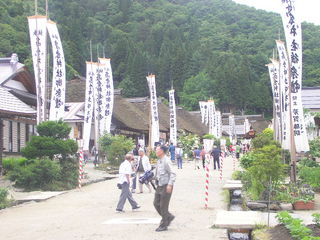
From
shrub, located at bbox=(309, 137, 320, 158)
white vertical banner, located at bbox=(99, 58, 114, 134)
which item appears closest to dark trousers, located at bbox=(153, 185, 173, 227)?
shrub, located at bbox=(309, 137, 320, 158)

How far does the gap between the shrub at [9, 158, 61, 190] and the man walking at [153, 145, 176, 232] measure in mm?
8766

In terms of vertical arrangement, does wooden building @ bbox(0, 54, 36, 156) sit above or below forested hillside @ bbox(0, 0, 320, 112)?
below

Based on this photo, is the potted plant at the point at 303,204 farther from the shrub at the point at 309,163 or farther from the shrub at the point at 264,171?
the shrub at the point at 309,163

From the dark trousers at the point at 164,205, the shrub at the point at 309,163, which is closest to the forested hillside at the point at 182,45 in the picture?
the shrub at the point at 309,163

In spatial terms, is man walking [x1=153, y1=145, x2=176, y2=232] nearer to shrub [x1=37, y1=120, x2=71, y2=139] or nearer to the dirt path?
the dirt path

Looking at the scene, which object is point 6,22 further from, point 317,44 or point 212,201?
point 212,201

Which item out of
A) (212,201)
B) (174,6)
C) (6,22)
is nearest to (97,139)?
(212,201)

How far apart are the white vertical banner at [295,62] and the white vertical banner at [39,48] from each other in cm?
967

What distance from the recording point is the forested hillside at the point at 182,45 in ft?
253

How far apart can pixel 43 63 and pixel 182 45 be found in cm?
7068

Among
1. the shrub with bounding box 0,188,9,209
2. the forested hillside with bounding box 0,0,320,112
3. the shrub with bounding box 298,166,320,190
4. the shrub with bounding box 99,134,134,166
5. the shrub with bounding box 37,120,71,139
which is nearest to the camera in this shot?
the shrub with bounding box 0,188,9,209

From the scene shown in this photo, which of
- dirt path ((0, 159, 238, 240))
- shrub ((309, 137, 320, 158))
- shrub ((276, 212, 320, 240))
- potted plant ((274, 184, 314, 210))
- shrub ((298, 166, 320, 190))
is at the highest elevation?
shrub ((309, 137, 320, 158))

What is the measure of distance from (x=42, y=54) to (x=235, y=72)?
6363 cm

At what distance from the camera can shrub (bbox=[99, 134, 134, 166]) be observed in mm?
28297
